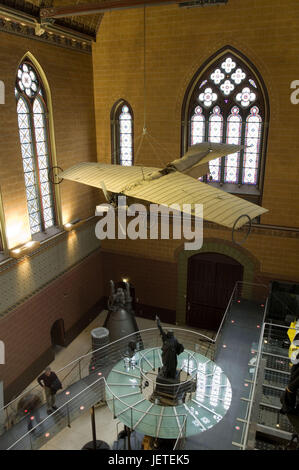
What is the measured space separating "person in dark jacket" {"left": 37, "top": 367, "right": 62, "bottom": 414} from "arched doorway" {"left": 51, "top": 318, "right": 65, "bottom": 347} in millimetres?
3731

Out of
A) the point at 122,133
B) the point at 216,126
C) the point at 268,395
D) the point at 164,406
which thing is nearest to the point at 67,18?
the point at 122,133

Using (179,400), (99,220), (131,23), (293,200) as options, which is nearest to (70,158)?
(99,220)

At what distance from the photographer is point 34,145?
489 inches

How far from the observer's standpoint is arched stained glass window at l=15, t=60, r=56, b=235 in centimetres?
1186

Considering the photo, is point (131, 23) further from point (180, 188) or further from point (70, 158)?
point (180, 188)

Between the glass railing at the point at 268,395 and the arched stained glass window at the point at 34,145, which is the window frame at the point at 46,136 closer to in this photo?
the arched stained glass window at the point at 34,145

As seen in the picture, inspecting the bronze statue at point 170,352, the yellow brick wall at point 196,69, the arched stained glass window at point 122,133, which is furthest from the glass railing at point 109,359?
the arched stained glass window at point 122,133

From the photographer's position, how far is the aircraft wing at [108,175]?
979 centimetres

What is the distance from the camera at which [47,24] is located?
11484mm

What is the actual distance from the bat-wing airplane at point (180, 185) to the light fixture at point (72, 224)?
3.37 meters

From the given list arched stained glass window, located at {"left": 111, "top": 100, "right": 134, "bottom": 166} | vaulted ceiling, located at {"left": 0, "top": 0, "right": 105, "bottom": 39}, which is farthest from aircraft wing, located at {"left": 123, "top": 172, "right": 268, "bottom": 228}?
arched stained glass window, located at {"left": 111, "top": 100, "right": 134, "bottom": 166}

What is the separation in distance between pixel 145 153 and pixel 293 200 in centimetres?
564

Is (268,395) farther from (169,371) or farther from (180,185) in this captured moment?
(180,185)

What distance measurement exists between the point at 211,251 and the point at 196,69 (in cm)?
648
